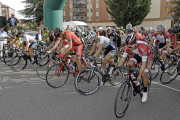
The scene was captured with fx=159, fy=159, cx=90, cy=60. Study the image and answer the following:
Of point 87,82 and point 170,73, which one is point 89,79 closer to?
point 87,82

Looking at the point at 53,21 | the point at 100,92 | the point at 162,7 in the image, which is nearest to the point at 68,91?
the point at 100,92

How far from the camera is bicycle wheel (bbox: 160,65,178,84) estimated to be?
5338 millimetres

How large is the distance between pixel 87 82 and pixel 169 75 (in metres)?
2.93

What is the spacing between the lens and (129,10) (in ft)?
102

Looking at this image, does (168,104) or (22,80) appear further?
(22,80)

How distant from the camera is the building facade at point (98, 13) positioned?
41434 mm

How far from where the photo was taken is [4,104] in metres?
3.98

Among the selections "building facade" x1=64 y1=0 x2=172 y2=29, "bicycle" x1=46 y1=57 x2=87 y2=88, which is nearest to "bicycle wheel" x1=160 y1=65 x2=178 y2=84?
"bicycle" x1=46 y1=57 x2=87 y2=88

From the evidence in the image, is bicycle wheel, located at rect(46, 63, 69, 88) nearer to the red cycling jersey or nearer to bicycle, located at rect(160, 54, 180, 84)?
the red cycling jersey

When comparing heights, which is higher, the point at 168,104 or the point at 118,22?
the point at 118,22

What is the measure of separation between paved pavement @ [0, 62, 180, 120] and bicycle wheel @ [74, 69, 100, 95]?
0.18 m

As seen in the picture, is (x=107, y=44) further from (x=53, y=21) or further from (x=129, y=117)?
(x=53, y=21)

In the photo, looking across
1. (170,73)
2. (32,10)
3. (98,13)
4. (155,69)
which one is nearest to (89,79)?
(170,73)

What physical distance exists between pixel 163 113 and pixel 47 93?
314 cm
